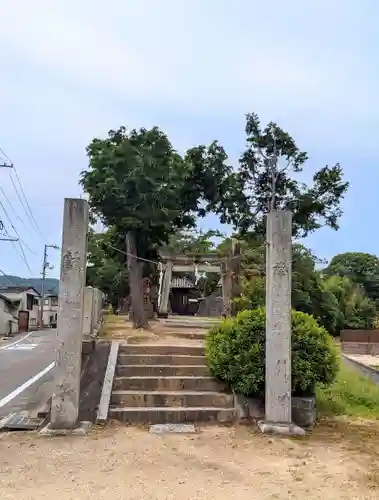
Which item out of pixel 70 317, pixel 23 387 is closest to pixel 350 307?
pixel 23 387

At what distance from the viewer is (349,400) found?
9.09m

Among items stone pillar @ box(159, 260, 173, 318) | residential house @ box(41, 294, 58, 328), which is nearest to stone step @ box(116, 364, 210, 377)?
stone pillar @ box(159, 260, 173, 318)

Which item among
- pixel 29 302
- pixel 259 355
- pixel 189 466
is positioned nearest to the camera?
pixel 189 466

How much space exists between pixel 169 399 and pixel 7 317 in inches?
1389

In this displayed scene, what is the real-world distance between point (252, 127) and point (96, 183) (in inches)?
536

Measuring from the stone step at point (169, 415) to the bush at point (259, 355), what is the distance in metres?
0.46

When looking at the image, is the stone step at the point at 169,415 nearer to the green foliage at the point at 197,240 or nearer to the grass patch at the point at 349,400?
the grass patch at the point at 349,400

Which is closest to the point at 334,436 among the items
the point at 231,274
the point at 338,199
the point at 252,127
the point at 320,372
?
the point at 320,372

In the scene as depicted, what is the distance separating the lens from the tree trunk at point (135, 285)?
13.9m

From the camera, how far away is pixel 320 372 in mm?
7586

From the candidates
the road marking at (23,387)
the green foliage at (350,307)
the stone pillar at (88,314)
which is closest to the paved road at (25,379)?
the road marking at (23,387)

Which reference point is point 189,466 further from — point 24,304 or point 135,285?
point 24,304

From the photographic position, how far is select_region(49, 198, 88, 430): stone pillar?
22.0 ft

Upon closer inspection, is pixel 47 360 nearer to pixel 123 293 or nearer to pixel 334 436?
pixel 334 436
